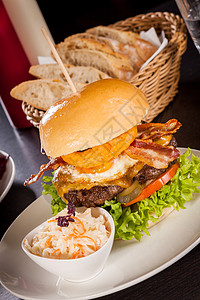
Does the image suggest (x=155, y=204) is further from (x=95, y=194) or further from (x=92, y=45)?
(x=92, y=45)

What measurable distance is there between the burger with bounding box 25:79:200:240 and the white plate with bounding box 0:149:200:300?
0.18 feet

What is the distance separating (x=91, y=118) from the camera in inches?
59.5

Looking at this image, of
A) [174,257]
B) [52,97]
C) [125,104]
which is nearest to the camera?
[174,257]

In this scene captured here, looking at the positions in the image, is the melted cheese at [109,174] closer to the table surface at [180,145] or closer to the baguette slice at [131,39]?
the table surface at [180,145]

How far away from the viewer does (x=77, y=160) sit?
1591 mm

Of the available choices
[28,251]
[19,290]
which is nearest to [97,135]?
[28,251]

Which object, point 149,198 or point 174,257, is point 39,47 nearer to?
point 149,198

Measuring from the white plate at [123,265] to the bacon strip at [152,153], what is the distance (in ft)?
0.74

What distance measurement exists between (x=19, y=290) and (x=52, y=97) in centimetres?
139

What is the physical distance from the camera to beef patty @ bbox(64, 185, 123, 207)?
160cm

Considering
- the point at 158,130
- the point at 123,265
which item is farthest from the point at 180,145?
the point at 123,265

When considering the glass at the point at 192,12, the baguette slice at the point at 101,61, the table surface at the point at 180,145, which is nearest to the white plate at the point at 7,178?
the table surface at the point at 180,145

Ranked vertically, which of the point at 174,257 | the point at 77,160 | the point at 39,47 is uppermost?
the point at 39,47

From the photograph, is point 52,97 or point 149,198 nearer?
point 149,198
